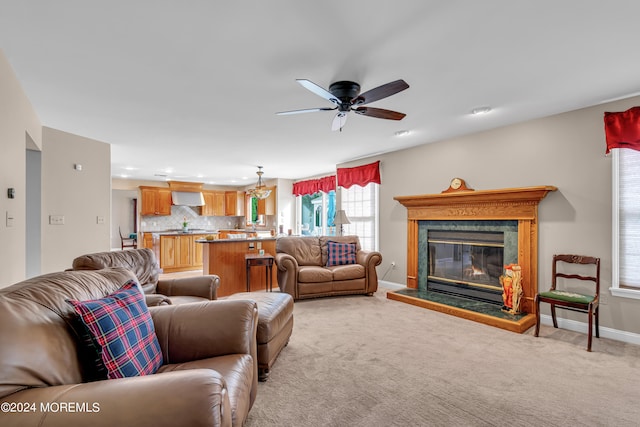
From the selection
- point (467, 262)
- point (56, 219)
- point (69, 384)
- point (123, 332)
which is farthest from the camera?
point (467, 262)

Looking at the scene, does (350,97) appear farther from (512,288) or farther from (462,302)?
(462,302)

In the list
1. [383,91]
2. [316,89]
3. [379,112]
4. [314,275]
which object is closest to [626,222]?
[379,112]

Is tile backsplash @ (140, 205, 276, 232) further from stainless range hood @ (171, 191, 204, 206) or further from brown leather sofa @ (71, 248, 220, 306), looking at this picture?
brown leather sofa @ (71, 248, 220, 306)

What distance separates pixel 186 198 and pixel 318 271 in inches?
239

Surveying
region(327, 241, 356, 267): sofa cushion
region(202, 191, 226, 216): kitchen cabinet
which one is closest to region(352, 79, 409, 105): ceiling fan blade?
region(327, 241, 356, 267): sofa cushion

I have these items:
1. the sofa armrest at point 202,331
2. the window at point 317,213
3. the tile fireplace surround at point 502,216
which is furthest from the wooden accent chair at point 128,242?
the sofa armrest at point 202,331

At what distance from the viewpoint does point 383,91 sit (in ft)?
7.63

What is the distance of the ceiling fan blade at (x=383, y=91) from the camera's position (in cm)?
217

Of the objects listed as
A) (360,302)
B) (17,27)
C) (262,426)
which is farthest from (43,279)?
(360,302)

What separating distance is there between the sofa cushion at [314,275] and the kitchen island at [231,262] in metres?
1.15

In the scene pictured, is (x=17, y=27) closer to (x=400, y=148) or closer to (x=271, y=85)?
(x=271, y=85)

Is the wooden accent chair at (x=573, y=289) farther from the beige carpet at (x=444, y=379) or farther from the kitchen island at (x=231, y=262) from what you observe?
the kitchen island at (x=231, y=262)

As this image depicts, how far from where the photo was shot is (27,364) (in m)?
1.04

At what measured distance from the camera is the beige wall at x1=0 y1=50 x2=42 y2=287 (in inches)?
90.6
